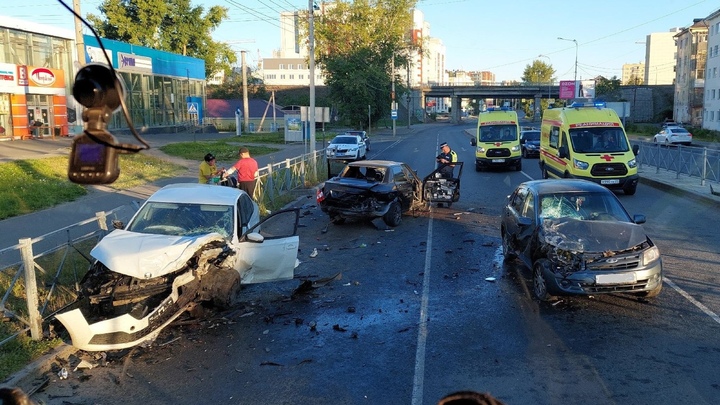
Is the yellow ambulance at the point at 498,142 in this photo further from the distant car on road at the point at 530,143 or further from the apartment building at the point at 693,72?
the apartment building at the point at 693,72

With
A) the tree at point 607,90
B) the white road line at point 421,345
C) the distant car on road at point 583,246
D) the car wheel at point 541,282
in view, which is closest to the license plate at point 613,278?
the distant car on road at point 583,246

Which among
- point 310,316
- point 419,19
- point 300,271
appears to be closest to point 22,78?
point 300,271

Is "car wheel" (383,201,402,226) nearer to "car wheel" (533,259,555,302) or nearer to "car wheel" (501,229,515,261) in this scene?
"car wheel" (501,229,515,261)

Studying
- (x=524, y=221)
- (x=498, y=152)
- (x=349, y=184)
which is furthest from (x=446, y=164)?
(x=498, y=152)

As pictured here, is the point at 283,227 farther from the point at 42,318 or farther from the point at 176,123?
the point at 176,123

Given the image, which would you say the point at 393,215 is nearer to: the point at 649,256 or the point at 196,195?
the point at 196,195

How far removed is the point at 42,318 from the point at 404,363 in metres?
4.21

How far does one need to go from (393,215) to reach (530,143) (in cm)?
2538

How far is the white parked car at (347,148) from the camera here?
118ft

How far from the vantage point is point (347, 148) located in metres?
36.0

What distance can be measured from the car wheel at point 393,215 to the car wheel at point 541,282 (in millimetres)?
5901

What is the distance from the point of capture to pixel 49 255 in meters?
7.56

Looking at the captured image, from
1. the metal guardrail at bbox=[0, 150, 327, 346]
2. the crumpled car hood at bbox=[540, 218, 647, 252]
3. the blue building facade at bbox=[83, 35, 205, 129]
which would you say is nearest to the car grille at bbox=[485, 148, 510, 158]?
the metal guardrail at bbox=[0, 150, 327, 346]

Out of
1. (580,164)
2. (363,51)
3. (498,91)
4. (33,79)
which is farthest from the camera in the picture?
(498,91)
